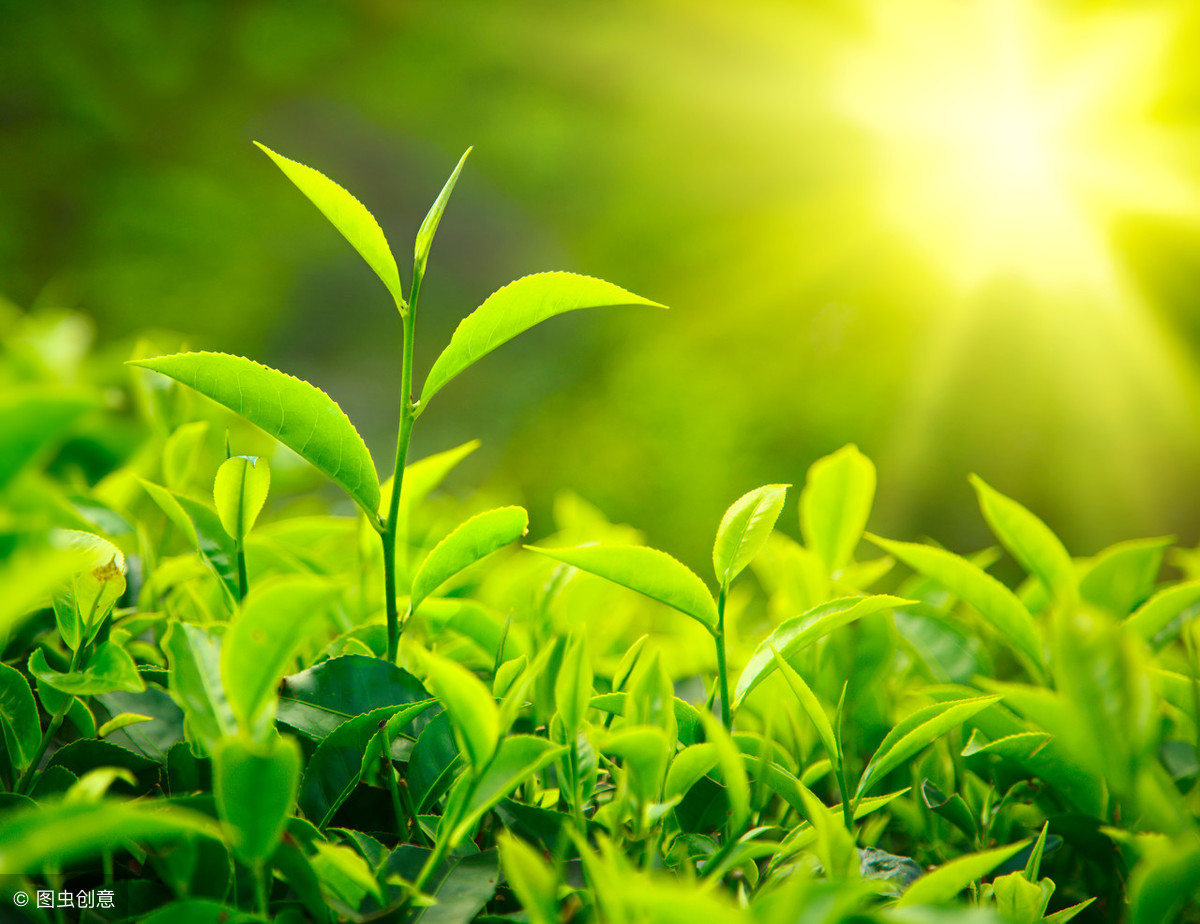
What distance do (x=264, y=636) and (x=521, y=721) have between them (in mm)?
196

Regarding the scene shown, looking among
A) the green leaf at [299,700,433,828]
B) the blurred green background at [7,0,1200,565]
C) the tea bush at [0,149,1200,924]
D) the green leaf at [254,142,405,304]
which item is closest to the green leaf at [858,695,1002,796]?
the tea bush at [0,149,1200,924]

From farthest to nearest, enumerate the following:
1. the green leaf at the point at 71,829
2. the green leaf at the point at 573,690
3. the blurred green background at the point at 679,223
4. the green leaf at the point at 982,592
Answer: the blurred green background at the point at 679,223 → the green leaf at the point at 982,592 → the green leaf at the point at 573,690 → the green leaf at the point at 71,829

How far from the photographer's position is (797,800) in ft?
1.20

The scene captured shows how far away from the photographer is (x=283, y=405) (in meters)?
0.37

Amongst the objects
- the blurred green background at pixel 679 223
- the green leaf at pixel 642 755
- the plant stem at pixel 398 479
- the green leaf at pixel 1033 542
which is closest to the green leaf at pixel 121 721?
the plant stem at pixel 398 479

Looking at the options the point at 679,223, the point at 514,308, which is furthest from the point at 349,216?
the point at 679,223

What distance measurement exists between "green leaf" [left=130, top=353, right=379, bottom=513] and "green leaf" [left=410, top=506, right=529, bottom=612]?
5 centimetres

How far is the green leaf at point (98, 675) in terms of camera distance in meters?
0.36

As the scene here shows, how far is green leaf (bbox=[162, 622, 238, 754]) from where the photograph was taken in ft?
1.02

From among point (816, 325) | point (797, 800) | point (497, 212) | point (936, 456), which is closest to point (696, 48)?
point (497, 212)

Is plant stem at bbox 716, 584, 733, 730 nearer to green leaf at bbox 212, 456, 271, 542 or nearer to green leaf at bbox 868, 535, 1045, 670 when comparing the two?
green leaf at bbox 868, 535, 1045, 670

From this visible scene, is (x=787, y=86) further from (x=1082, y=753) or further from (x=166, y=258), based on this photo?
(x=1082, y=753)

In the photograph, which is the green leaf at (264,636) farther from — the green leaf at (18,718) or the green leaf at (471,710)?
the green leaf at (18,718)

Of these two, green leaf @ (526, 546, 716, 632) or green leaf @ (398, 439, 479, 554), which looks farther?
green leaf @ (398, 439, 479, 554)
